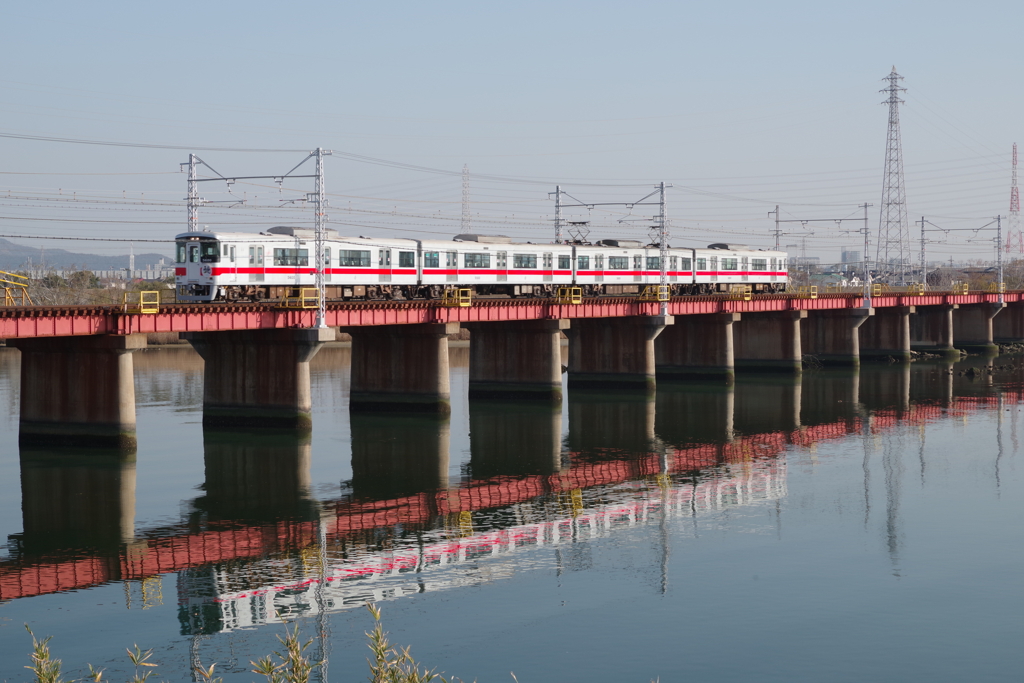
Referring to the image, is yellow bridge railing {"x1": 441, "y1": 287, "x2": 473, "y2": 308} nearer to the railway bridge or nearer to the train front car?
the railway bridge

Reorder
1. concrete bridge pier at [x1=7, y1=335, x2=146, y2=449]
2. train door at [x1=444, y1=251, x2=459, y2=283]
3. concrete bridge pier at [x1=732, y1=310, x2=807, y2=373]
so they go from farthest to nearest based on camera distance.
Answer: concrete bridge pier at [x1=732, y1=310, x2=807, y2=373]
train door at [x1=444, y1=251, x2=459, y2=283]
concrete bridge pier at [x1=7, y1=335, x2=146, y2=449]

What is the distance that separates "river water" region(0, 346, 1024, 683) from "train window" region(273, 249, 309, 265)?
9007mm

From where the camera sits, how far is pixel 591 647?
84.5ft

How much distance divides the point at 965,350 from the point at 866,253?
30752 mm

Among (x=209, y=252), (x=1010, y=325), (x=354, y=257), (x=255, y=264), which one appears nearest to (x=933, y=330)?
(x=1010, y=325)

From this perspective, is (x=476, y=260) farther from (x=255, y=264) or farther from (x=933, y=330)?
(x=933, y=330)

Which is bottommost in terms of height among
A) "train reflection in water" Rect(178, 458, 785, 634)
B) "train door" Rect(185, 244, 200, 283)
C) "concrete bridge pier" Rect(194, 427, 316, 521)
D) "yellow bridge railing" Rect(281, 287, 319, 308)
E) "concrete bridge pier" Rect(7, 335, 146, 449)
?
"train reflection in water" Rect(178, 458, 785, 634)

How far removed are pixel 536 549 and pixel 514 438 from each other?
937 inches

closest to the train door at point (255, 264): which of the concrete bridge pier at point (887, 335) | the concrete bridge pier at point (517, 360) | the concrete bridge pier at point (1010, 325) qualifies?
the concrete bridge pier at point (517, 360)

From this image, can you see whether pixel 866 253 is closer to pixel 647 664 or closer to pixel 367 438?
pixel 367 438

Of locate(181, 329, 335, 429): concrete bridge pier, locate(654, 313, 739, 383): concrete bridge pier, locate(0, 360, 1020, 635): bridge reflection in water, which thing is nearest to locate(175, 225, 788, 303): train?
locate(181, 329, 335, 429): concrete bridge pier

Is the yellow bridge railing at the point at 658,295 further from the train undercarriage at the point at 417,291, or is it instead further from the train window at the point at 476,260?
the train window at the point at 476,260

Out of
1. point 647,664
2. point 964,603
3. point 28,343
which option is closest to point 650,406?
point 28,343

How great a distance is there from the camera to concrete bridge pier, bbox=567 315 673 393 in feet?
259
